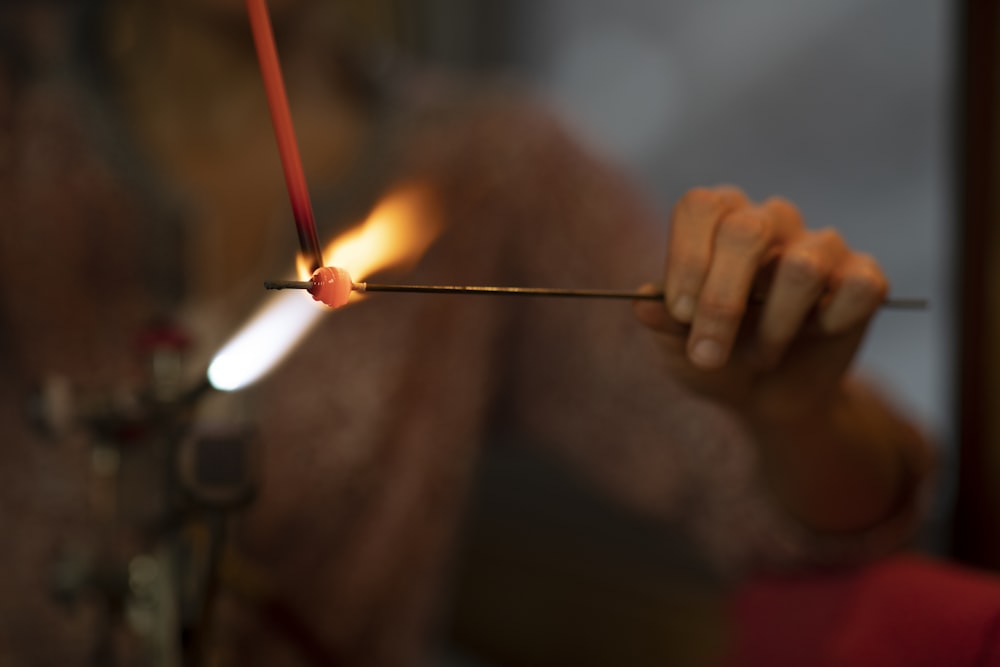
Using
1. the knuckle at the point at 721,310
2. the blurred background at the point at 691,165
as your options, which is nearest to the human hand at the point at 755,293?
the knuckle at the point at 721,310

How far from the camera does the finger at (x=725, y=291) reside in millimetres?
329

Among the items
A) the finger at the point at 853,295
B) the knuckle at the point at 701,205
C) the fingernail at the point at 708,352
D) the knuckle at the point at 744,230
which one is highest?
the knuckle at the point at 701,205

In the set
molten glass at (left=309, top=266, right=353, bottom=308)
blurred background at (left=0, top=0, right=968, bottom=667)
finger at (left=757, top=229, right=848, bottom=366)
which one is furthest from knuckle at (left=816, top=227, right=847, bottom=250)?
blurred background at (left=0, top=0, right=968, bottom=667)

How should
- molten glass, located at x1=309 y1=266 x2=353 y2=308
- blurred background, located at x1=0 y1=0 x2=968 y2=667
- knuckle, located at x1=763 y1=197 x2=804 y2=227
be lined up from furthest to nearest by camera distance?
blurred background, located at x1=0 y1=0 x2=968 y2=667
knuckle, located at x1=763 y1=197 x2=804 y2=227
molten glass, located at x1=309 y1=266 x2=353 y2=308

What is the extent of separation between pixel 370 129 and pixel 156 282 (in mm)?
267

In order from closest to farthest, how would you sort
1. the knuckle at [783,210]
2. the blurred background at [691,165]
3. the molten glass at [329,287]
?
the molten glass at [329,287], the knuckle at [783,210], the blurred background at [691,165]

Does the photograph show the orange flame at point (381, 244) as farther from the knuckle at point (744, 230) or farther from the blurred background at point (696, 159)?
the blurred background at point (696, 159)

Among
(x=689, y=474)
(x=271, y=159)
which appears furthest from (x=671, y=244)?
(x=271, y=159)

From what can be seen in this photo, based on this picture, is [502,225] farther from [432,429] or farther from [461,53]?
[461,53]

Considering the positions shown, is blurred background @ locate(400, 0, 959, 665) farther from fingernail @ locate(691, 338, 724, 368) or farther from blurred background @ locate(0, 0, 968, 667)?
fingernail @ locate(691, 338, 724, 368)

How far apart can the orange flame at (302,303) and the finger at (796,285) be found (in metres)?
0.16

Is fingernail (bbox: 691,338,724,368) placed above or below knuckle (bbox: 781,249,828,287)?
below

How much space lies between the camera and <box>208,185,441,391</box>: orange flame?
0.31 m

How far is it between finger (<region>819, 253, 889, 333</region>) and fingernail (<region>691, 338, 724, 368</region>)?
64mm
